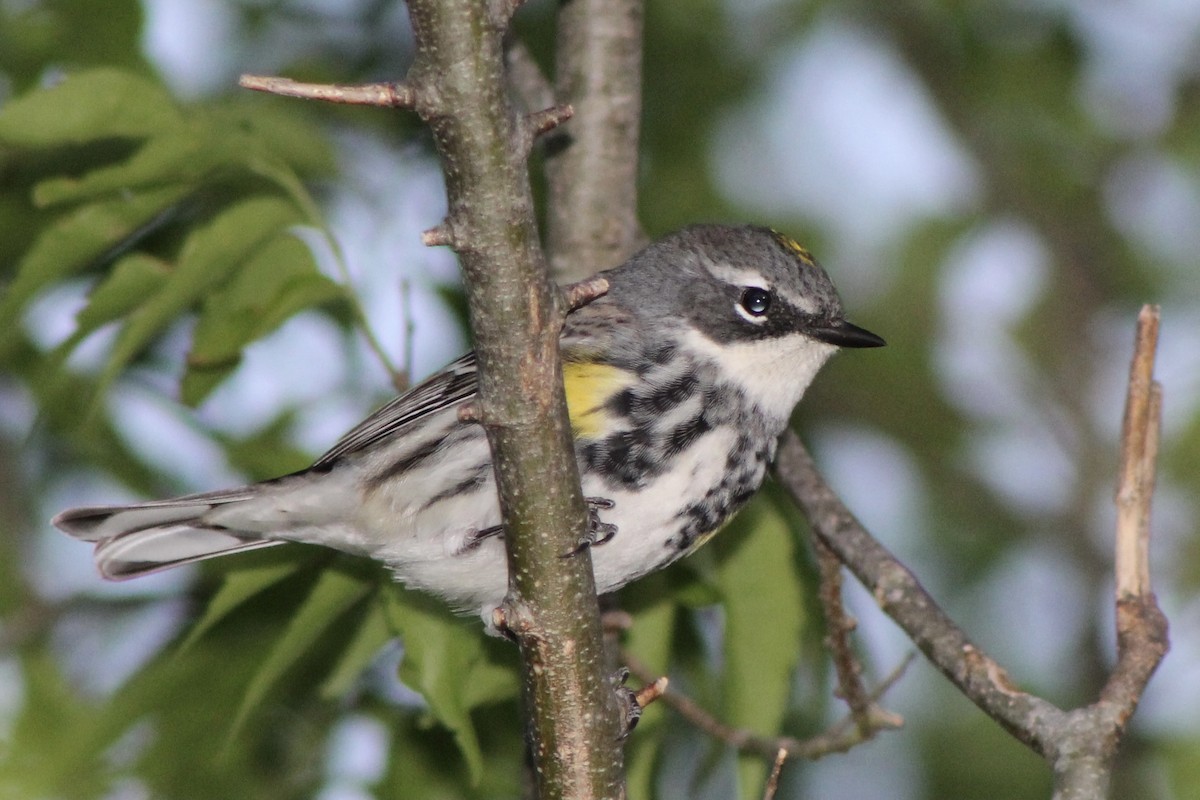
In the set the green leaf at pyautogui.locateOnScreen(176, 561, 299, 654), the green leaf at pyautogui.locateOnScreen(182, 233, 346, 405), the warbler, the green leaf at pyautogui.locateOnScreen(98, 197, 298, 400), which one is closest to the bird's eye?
the warbler

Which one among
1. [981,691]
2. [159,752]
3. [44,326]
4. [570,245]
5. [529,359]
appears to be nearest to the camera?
[529,359]

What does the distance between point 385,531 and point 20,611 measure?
2291 mm

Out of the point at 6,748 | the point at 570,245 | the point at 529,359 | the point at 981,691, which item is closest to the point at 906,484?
the point at 570,245

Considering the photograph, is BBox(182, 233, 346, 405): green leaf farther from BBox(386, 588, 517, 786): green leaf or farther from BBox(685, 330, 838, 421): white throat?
BBox(685, 330, 838, 421): white throat

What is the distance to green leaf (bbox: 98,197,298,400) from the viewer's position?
4.01 m

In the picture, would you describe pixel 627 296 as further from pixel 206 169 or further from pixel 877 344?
pixel 206 169

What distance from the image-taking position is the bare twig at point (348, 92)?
2664 mm

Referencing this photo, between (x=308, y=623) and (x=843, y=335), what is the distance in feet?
5.89

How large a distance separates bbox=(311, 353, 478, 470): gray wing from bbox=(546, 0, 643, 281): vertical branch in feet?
2.82

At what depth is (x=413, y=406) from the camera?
14.2 ft

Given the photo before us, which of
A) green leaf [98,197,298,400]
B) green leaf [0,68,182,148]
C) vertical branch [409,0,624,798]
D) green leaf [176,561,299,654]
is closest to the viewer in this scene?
vertical branch [409,0,624,798]

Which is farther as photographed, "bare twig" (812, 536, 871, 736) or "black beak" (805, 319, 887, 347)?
"black beak" (805, 319, 887, 347)

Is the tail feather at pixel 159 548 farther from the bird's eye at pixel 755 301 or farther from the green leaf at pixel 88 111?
the bird's eye at pixel 755 301

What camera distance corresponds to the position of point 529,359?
287 centimetres
